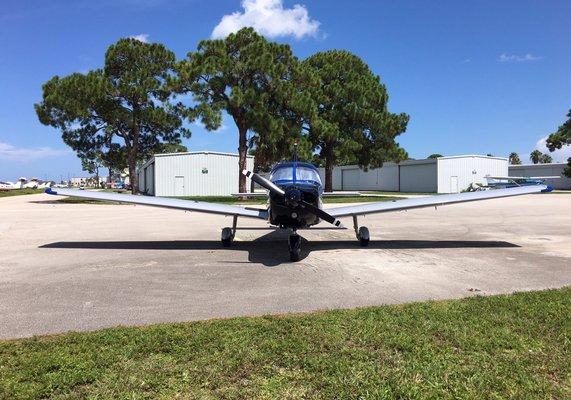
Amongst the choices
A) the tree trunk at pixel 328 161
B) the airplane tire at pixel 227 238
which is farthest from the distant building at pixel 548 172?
the airplane tire at pixel 227 238

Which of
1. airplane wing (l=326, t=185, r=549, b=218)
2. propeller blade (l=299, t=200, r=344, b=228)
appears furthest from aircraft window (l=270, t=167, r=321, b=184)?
airplane wing (l=326, t=185, r=549, b=218)

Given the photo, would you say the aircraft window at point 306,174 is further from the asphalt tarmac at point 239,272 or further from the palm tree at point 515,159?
the palm tree at point 515,159

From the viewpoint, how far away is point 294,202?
28.9ft

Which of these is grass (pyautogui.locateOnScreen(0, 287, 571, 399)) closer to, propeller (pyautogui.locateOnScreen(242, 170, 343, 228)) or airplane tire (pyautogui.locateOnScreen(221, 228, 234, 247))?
propeller (pyautogui.locateOnScreen(242, 170, 343, 228))

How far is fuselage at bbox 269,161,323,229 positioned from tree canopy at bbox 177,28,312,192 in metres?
21.6

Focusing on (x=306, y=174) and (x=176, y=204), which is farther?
(x=176, y=204)

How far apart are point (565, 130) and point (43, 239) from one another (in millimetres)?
67626

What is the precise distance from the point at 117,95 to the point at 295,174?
29.0 meters

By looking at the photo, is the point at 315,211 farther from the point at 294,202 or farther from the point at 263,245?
the point at 263,245

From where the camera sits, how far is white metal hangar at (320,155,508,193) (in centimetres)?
6069

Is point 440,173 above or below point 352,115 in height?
below

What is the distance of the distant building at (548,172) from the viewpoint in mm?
75688

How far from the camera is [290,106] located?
1293 inches

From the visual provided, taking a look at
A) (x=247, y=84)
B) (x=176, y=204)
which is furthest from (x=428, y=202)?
(x=247, y=84)
